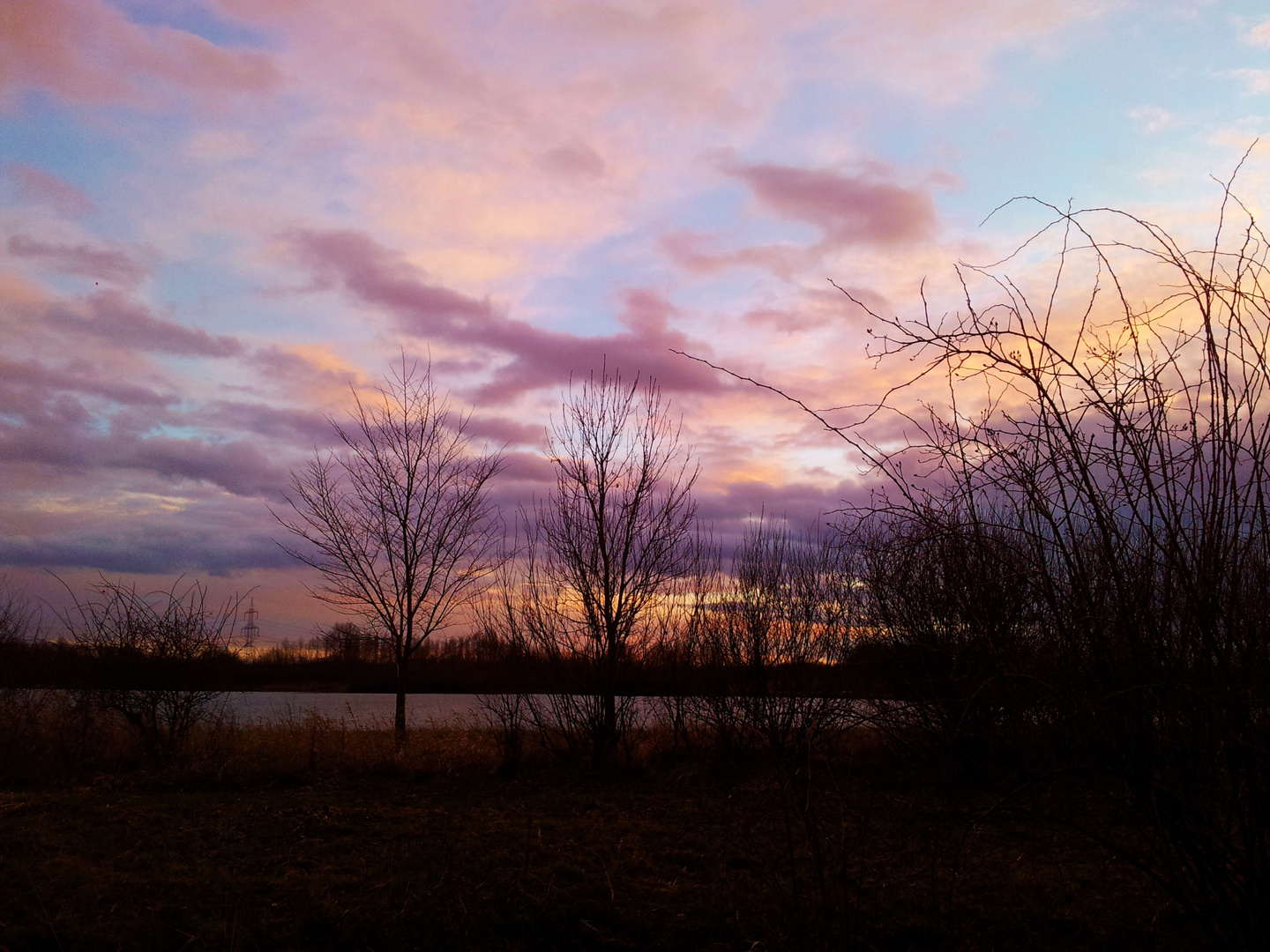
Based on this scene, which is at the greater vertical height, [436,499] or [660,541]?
[436,499]

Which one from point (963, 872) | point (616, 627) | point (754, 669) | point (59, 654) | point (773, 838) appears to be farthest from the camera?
point (59, 654)

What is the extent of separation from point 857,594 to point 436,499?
7048 millimetres

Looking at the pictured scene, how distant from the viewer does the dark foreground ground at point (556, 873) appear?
13.3ft

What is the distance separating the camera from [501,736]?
10.8m

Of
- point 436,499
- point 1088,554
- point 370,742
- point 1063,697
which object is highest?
point 436,499

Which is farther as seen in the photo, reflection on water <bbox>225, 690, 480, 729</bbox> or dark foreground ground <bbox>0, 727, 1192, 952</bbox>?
reflection on water <bbox>225, 690, 480, 729</bbox>

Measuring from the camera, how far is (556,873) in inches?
209

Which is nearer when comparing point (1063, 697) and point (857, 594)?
point (1063, 697)

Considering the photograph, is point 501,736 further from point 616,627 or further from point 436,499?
point 436,499

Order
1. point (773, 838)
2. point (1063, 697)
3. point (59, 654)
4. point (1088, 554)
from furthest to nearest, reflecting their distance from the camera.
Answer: point (59, 654) → point (773, 838) → point (1088, 554) → point (1063, 697)

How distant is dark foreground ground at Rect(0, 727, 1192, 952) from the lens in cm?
405

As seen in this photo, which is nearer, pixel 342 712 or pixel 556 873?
pixel 556 873

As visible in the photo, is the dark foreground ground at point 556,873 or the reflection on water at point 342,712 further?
the reflection on water at point 342,712

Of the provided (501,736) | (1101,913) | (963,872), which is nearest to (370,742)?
(501,736)
